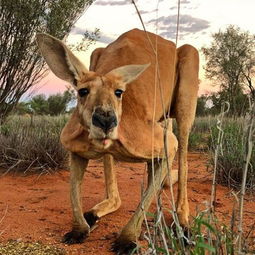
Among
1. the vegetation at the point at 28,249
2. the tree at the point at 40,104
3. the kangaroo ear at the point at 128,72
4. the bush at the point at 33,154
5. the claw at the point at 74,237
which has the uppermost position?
the kangaroo ear at the point at 128,72

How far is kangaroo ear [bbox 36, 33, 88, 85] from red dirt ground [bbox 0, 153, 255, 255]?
1258mm

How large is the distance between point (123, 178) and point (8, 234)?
9.47ft

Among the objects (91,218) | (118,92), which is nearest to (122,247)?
(91,218)

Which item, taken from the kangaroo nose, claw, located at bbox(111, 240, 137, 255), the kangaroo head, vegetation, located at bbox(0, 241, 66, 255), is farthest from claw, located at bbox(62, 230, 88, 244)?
the kangaroo nose

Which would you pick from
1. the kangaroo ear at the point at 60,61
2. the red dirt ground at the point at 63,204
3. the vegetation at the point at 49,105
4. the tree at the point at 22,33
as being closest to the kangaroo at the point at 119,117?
the kangaroo ear at the point at 60,61

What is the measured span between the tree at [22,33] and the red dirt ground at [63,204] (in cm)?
416

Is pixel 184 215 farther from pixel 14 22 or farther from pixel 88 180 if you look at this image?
pixel 14 22

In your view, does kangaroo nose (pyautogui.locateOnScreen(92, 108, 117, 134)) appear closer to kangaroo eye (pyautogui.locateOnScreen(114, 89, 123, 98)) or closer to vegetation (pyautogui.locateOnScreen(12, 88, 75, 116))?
kangaroo eye (pyautogui.locateOnScreen(114, 89, 123, 98))

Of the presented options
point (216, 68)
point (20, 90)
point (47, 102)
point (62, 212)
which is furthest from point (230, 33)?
point (62, 212)

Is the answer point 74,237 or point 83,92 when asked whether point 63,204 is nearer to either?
point 74,237

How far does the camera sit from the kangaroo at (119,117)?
3799 mm

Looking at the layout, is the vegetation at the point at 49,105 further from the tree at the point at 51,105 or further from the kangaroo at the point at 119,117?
the kangaroo at the point at 119,117

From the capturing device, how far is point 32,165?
283 inches

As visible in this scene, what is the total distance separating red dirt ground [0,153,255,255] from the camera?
4.27 metres
